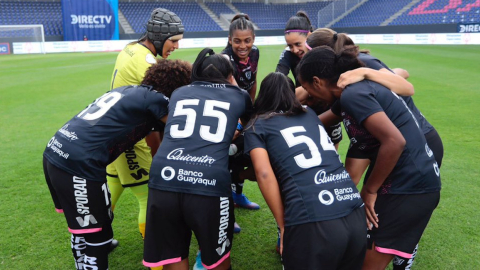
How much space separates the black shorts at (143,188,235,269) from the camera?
2.57 meters

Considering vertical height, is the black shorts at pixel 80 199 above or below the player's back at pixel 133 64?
below

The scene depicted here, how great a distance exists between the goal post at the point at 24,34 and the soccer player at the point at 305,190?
33.3 metres

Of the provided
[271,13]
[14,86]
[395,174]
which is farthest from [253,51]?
[271,13]

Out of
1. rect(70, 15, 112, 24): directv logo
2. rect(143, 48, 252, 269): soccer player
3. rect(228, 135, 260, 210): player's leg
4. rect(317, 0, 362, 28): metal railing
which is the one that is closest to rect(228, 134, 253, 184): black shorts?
rect(228, 135, 260, 210): player's leg

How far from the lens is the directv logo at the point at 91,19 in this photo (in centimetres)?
3522

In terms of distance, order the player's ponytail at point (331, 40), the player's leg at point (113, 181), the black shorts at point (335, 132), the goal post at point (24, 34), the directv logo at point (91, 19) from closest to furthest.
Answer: the player's ponytail at point (331, 40)
the player's leg at point (113, 181)
the black shorts at point (335, 132)
the goal post at point (24, 34)
the directv logo at point (91, 19)

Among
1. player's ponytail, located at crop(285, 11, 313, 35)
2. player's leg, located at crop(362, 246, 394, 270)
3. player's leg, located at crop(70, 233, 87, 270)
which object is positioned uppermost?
player's ponytail, located at crop(285, 11, 313, 35)

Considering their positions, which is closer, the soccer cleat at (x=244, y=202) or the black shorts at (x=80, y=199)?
the black shorts at (x=80, y=199)

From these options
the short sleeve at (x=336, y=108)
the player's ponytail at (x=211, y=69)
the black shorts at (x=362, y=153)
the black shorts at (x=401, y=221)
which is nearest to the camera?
the black shorts at (x=401, y=221)

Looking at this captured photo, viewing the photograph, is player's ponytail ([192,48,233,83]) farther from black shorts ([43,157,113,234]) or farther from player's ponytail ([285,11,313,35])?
player's ponytail ([285,11,313,35])

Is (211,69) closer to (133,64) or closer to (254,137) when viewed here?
(254,137)

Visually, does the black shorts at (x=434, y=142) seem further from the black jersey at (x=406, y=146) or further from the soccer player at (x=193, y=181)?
the soccer player at (x=193, y=181)

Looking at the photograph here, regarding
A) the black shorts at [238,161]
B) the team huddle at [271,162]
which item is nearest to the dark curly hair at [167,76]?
the team huddle at [271,162]

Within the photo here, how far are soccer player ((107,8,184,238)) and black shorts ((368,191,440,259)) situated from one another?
79.3 inches
